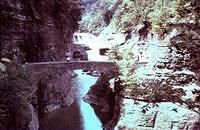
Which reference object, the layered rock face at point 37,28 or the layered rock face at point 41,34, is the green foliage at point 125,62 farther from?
the layered rock face at point 37,28

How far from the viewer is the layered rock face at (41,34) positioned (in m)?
23.6

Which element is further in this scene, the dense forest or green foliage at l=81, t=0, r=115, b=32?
green foliage at l=81, t=0, r=115, b=32

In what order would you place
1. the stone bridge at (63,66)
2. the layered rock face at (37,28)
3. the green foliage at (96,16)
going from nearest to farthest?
the stone bridge at (63,66)
the layered rock face at (37,28)
the green foliage at (96,16)

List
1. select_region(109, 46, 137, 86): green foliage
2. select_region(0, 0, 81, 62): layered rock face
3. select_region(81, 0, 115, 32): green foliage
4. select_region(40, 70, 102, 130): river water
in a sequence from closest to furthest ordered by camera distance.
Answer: select_region(109, 46, 137, 86): green foliage, select_region(0, 0, 81, 62): layered rock face, select_region(40, 70, 102, 130): river water, select_region(81, 0, 115, 32): green foliage

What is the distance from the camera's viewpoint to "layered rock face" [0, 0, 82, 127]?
23.6 meters

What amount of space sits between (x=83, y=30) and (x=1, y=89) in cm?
4335

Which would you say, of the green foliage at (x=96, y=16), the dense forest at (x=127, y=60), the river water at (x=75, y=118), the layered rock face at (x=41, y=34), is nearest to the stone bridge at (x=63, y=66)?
the dense forest at (x=127, y=60)

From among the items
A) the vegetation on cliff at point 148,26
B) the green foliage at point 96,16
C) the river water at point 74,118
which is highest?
the green foliage at point 96,16

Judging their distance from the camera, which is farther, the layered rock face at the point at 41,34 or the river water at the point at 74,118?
the river water at the point at 74,118

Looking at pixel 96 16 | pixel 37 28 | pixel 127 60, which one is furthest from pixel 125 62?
pixel 96 16

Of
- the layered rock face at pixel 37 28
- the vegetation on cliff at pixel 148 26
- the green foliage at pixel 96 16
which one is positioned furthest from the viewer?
the green foliage at pixel 96 16

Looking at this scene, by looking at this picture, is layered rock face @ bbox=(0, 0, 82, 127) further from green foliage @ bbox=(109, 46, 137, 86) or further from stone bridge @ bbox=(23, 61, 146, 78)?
green foliage @ bbox=(109, 46, 137, 86)

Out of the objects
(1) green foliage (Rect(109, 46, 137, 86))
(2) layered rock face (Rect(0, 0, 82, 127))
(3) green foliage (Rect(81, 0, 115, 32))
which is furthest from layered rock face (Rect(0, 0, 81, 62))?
(3) green foliage (Rect(81, 0, 115, 32))

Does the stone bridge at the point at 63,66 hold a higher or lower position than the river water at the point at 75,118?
higher
